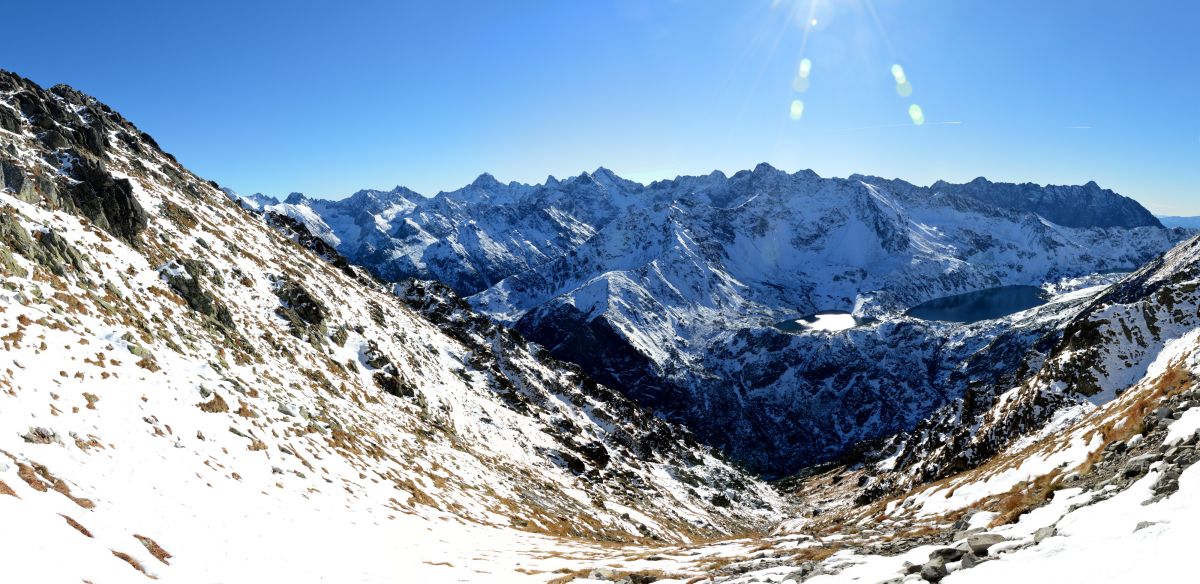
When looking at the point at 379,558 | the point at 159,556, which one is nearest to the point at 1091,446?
the point at 379,558

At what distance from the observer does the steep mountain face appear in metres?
13.8

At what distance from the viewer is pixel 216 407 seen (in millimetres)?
23875

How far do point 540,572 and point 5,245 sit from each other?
2789 cm

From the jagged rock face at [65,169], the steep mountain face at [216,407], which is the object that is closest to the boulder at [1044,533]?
the steep mountain face at [216,407]

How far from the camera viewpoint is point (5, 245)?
24484 millimetres

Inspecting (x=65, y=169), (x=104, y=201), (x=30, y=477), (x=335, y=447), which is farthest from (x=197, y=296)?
(x=30, y=477)

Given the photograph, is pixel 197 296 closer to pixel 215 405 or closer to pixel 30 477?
pixel 215 405

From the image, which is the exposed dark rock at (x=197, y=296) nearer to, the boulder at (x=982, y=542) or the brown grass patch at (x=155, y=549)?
Result: the brown grass patch at (x=155, y=549)

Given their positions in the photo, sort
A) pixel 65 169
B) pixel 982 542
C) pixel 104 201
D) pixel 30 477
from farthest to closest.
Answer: pixel 65 169 → pixel 104 201 → pixel 30 477 → pixel 982 542

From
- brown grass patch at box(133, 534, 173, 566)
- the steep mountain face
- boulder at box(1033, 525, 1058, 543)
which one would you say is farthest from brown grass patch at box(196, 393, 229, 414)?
boulder at box(1033, 525, 1058, 543)

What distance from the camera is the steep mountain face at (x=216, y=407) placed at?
13820mm

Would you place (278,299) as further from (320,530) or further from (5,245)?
(320,530)

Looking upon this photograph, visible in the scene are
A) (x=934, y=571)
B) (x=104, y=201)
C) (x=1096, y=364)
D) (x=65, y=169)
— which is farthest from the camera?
(x=1096, y=364)

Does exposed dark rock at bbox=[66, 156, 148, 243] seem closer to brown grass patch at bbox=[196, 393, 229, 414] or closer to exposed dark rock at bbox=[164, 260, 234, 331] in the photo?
exposed dark rock at bbox=[164, 260, 234, 331]
